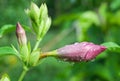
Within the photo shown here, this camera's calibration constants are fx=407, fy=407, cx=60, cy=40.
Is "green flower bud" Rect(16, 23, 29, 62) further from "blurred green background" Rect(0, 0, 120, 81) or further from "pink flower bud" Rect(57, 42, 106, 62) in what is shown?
"blurred green background" Rect(0, 0, 120, 81)

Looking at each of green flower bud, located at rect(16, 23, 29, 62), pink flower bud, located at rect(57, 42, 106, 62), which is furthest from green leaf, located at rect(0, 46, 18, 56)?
pink flower bud, located at rect(57, 42, 106, 62)

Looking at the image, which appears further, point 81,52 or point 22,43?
point 22,43

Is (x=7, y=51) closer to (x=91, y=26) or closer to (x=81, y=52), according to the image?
(x=81, y=52)

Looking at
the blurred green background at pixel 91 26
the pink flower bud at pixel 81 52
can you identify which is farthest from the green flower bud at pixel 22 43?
the blurred green background at pixel 91 26

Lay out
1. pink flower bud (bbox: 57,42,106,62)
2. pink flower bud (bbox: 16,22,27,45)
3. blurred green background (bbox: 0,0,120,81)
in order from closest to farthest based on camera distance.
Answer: pink flower bud (bbox: 57,42,106,62) < pink flower bud (bbox: 16,22,27,45) < blurred green background (bbox: 0,0,120,81)

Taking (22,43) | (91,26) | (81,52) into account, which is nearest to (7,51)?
(22,43)

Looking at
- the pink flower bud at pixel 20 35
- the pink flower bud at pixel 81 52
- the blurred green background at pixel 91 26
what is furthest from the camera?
the blurred green background at pixel 91 26

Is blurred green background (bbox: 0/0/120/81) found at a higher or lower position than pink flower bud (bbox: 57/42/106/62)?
lower

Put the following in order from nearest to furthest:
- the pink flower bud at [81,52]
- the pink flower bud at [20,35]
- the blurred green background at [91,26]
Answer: the pink flower bud at [81,52] → the pink flower bud at [20,35] → the blurred green background at [91,26]

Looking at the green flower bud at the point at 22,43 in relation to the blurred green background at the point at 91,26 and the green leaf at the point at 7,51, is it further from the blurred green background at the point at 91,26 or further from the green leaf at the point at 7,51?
the blurred green background at the point at 91,26
